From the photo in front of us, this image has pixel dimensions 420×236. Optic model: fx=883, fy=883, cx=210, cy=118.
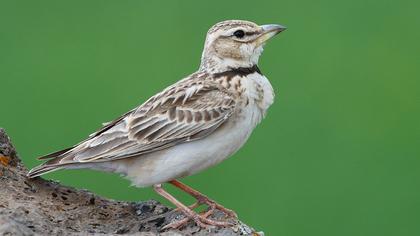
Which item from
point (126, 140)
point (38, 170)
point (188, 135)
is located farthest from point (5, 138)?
point (188, 135)

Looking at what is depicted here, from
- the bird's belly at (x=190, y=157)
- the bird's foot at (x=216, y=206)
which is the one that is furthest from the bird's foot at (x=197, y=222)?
the bird's belly at (x=190, y=157)

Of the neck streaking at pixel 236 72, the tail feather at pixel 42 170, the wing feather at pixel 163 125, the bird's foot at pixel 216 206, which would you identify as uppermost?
the neck streaking at pixel 236 72

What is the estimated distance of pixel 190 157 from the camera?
724cm

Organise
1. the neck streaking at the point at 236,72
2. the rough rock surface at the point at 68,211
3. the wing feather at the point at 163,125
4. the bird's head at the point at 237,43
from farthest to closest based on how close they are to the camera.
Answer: the bird's head at the point at 237,43 < the neck streaking at the point at 236,72 < the wing feather at the point at 163,125 < the rough rock surface at the point at 68,211

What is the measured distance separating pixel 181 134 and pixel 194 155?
0.87ft

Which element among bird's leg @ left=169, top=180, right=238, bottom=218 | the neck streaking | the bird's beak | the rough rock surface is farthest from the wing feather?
the bird's beak

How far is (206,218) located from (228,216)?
20 centimetres

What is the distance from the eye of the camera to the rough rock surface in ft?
21.0

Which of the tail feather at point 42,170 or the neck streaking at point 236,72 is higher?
the neck streaking at point 236,72

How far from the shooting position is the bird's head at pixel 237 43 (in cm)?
790

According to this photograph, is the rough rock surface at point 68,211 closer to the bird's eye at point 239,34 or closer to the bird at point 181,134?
the bird at point 181,134

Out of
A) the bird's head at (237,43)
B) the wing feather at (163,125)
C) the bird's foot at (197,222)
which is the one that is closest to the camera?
the bird's foot at (197,222)

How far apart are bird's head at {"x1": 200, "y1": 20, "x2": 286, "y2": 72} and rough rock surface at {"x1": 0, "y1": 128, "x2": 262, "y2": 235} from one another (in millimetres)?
1420

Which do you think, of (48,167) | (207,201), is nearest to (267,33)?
(207,201)
